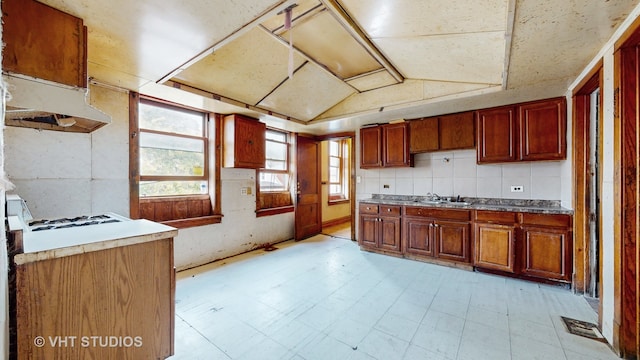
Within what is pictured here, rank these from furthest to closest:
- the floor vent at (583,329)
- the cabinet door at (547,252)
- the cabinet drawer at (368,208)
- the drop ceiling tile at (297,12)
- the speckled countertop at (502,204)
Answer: the cabinet drawer at (368,208), the speckled countertop at (502,204), the cabinet door at (547,252), the drop ceiling tile at (297,12), the floor vent at (583,329)

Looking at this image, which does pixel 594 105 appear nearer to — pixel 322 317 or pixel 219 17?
pixel 322 317

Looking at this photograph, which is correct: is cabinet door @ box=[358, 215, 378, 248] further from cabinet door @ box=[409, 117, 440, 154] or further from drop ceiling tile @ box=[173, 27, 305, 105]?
drop ceiling tile @ box=[173, 27, 305, 105]

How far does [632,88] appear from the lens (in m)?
1.61

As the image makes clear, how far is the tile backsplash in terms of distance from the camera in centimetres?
311

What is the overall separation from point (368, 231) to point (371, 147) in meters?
1.40

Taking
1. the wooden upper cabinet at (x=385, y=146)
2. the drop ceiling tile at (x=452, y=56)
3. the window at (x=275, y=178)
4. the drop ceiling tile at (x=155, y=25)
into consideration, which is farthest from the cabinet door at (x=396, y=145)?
the drop ceiling tile at (x=155, y=25)

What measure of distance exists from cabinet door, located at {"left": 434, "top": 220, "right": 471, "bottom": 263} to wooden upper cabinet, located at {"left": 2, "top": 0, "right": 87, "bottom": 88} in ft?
12.6

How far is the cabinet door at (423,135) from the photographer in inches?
141

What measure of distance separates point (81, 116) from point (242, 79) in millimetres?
1715

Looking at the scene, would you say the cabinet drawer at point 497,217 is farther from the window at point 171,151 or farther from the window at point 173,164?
the window at point 171,151

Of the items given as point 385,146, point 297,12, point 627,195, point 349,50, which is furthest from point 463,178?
point 297,12

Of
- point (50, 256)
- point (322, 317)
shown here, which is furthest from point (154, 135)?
point (322, 317)

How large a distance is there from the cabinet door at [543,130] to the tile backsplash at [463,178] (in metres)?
0.32

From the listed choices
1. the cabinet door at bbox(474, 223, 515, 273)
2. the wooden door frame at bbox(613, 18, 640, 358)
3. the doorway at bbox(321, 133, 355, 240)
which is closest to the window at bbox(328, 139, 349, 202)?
the doorway at bbox(321, 133, 355, 240)
